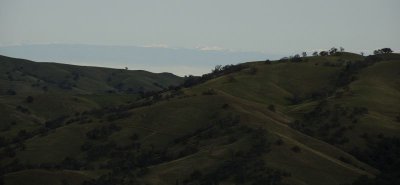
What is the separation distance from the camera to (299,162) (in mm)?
126688

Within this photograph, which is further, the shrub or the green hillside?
the shrub

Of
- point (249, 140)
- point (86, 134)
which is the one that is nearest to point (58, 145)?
point (86, 134)

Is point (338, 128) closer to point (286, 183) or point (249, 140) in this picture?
point (249, 140)

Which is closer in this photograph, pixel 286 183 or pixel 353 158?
pixel 286 183

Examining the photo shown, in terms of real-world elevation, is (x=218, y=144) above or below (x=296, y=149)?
above

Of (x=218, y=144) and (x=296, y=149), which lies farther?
(x=218, y=144)

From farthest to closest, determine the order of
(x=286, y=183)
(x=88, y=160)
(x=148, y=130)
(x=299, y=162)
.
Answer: (x=148, y=130) < (x=88, y=160) < (x=299, y=162) < (x=286, y=183)

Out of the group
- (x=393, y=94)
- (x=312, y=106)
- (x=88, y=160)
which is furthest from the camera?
(x=393, y=94)

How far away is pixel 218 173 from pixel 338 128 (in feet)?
162

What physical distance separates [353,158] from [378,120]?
27.2m

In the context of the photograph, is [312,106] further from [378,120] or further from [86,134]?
[86,134]

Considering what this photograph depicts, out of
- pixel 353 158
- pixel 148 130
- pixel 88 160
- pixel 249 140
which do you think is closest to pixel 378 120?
pixel 353 158

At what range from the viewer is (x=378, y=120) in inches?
6570

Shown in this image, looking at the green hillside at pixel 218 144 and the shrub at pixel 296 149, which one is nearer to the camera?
the green hillside at pixel 218 144
